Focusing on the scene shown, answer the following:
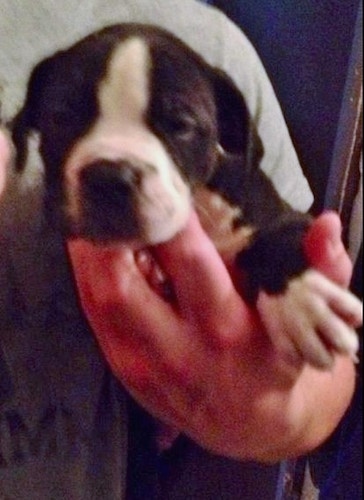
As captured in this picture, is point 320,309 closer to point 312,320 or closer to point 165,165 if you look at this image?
point 312,320

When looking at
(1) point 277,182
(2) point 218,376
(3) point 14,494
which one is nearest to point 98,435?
(3) point 14,494

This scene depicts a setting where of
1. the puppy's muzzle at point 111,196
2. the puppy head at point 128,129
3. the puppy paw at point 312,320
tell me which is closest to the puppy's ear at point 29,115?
the puppy head at point 128,129

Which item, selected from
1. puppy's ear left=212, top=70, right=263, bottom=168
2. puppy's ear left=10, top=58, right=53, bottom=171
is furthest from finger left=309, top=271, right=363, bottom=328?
puppy's ear left=10, top=58, right=53, bottom=171

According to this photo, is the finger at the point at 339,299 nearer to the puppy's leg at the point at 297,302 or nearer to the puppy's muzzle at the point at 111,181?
the puppy's leg at the point at 297,302

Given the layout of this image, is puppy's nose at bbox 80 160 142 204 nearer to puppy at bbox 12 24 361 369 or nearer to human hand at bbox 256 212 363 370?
puppy at bbox 12 24 361 369

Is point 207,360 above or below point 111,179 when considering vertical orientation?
below

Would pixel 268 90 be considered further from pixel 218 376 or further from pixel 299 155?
pixel 218 376

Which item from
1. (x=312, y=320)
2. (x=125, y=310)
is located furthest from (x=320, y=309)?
(x=125, y=310)
